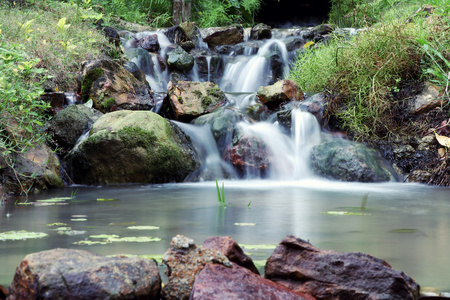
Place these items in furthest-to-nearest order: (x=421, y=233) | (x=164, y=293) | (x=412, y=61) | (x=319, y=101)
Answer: (x=319, y=101) < (x=412, y=61) < (x=421, y=233) < (x=164, y=293)

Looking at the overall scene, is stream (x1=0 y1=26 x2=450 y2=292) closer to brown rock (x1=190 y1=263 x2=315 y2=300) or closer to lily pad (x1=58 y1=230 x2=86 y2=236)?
lily pad (x1=58 y1=230 x2=86 y2=236)

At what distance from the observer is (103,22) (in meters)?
10.9

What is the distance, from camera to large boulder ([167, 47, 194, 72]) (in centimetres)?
1077

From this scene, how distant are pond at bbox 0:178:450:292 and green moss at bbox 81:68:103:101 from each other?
252 centimetres

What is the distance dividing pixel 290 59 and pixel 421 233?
8.51 meters

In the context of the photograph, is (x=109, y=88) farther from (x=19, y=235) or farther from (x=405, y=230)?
(x=405, y=230)

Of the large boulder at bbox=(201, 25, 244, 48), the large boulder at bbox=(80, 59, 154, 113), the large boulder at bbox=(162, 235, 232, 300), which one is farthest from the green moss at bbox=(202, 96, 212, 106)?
the large boulder at bbox=(162, 235, 232, 300)

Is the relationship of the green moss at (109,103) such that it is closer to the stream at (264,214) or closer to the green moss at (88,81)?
the green moss at (88,81)

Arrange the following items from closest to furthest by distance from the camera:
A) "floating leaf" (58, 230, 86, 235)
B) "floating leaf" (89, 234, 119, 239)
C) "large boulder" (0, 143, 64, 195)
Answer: "floating leaf" (89, 234, 119, 239) < "floating leaf" (58, 230, 86, 235) < "large boulder" (0, 143, 64, 195)

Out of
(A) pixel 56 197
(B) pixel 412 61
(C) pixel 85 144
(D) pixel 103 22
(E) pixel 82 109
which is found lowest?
(A) pixel 56 197

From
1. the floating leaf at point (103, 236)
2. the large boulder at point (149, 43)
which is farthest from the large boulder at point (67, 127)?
the large boulder at point (149, 43)

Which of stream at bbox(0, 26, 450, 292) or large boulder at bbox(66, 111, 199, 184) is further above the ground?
large boulder at bbox(66, 111, 199, 184)

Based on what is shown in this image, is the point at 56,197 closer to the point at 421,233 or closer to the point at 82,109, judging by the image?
the point at 82,109

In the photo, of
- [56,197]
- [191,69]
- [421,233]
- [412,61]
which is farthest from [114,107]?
[421,233]
